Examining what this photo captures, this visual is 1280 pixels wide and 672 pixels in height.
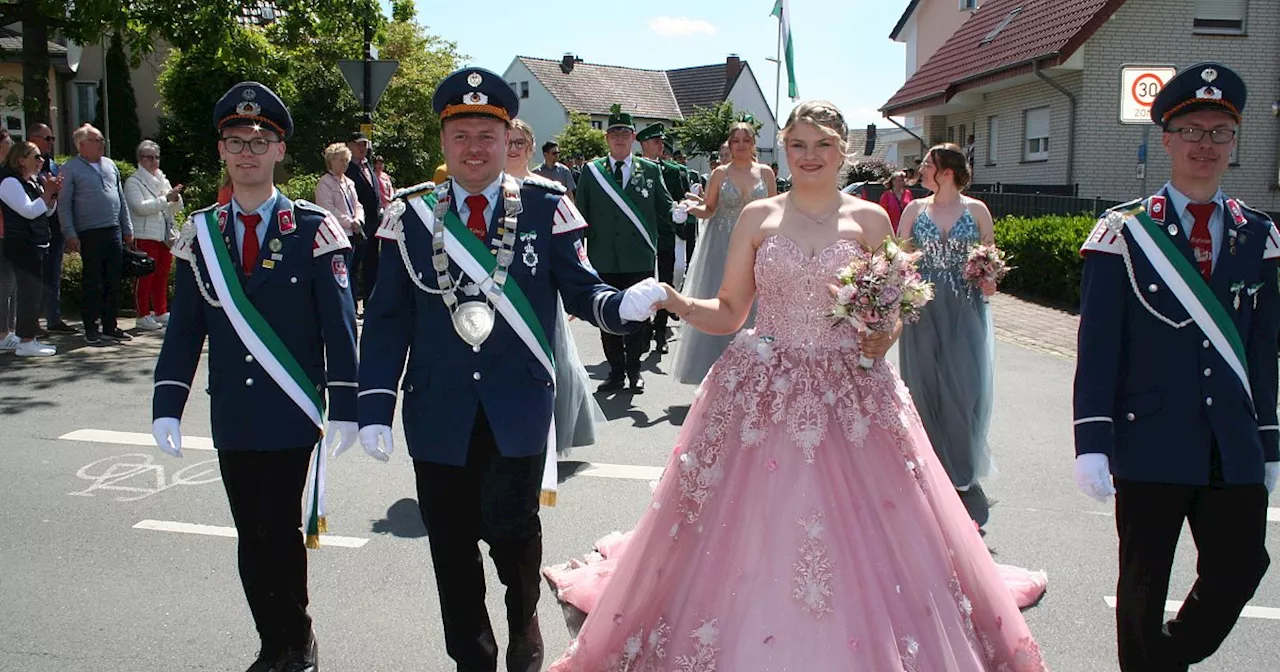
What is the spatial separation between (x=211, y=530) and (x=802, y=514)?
3531mm

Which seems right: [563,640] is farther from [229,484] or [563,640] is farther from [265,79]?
[265,79]

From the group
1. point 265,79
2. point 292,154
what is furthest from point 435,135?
point 265,79

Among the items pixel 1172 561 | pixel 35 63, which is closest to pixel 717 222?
pixel 1172 561

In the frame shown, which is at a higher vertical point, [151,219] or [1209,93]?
[1209,93]

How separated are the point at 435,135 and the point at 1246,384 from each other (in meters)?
34.2

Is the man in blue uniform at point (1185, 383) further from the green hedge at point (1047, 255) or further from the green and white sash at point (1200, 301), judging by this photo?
the green hedge at point (1047, 255)

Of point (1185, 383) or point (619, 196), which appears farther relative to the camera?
point (619, 196)

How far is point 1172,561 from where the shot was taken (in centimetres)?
341

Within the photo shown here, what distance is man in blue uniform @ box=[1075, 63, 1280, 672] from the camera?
332 cm

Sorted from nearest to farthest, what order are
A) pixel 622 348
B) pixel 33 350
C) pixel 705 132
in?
pixel 622 348 < pixel 33 350 < pixel 705 132

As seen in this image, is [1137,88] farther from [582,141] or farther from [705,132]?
[582,141]

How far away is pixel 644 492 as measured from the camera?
20.7ft

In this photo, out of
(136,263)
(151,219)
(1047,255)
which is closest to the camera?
(136,263)

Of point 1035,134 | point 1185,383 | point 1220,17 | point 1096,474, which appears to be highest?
point 1220,17
